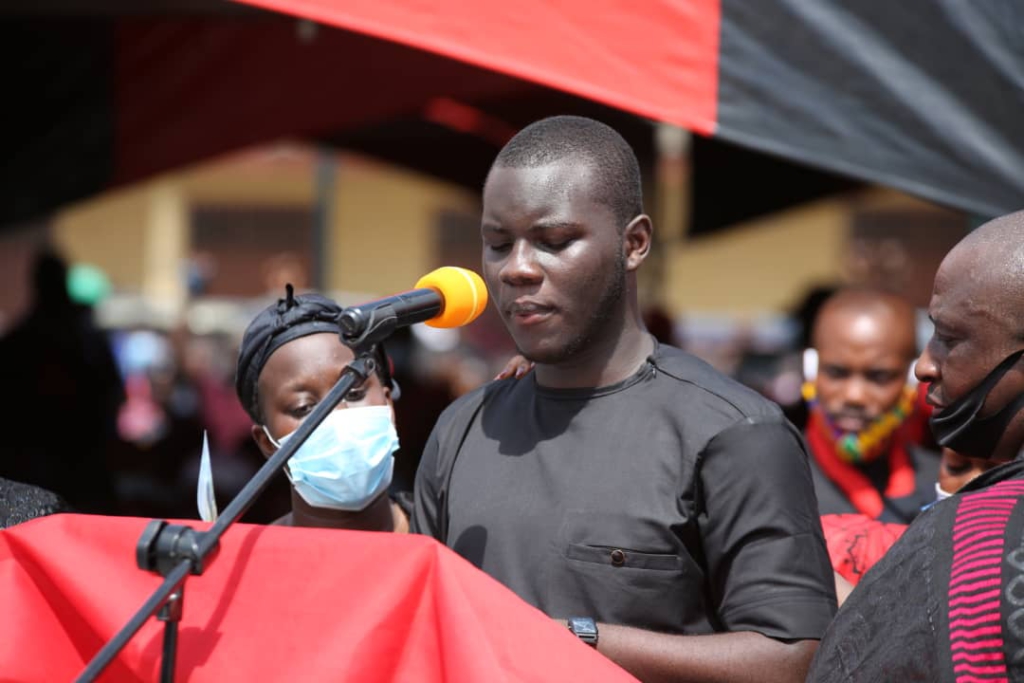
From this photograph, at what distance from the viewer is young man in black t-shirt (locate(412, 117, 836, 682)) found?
86.0 inches

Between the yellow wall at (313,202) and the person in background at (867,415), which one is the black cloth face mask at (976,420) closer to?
the person in background at (867,415)

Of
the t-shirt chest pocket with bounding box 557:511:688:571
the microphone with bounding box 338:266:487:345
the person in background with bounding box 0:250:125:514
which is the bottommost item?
the person in background with bounding box 0:250:125:514

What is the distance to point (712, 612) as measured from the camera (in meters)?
2.32

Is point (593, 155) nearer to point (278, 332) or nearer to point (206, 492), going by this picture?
point (278, 332)

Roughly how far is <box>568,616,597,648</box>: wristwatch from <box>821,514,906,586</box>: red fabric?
36.5 inches

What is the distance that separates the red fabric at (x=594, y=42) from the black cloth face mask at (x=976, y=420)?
1330 millimetres

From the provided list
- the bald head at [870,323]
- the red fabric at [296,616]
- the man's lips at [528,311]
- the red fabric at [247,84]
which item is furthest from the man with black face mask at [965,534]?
the red fabric at [247,84]

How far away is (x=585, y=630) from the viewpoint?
7.15 feet

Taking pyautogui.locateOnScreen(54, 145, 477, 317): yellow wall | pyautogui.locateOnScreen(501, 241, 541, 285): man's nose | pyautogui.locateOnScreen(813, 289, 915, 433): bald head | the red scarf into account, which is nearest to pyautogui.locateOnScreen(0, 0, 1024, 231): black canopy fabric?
pyautogui.locateOnScreen(813, 289, 915, 433): bald head

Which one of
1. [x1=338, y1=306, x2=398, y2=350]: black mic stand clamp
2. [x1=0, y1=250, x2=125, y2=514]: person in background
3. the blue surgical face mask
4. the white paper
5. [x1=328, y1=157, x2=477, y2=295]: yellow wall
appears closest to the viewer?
[x1=338, y1=306, x2=398, y2=350]: black mic stand clamp

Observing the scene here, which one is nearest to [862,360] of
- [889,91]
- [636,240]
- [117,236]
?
[889,91]

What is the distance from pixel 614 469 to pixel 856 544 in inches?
38.9

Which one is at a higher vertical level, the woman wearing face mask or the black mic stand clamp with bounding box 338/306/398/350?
the black mic stand clamp with bounding box 338/306/398/350

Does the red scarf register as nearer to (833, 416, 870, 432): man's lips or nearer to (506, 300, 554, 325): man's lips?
(833, 416, 870, 432): man's lips
